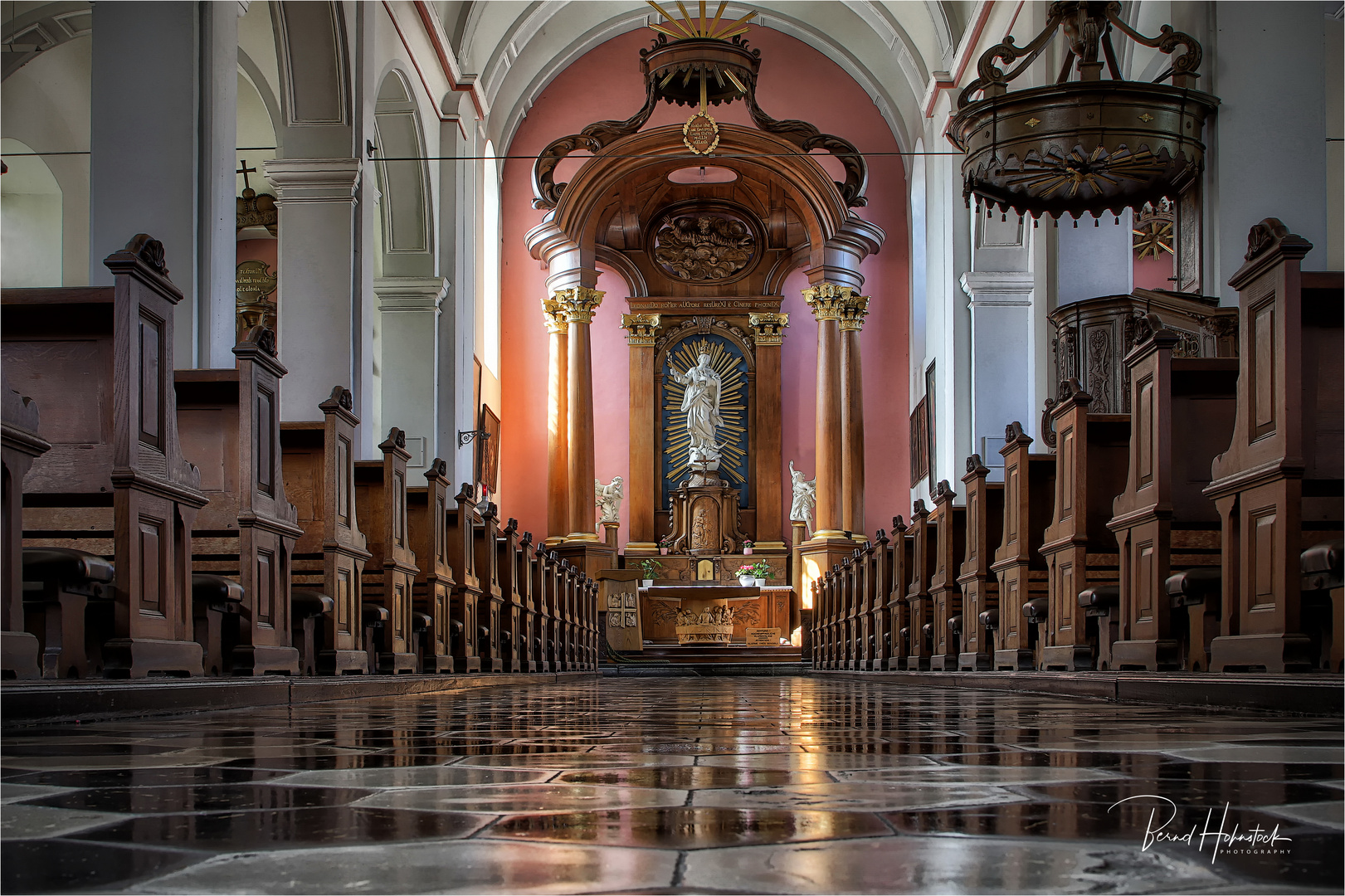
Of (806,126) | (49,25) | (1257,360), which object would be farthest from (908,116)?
(1257,360)

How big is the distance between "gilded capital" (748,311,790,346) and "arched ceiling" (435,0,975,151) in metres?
3.01

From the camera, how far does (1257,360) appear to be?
3.94 m

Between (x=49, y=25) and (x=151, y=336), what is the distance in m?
9.51

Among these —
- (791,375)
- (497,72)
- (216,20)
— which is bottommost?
(791,375)

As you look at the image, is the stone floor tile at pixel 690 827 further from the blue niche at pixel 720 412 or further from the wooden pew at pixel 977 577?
the blue niche at pixel 720 412

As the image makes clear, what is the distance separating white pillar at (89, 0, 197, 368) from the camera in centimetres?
730

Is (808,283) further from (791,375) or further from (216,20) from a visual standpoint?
(216,20)

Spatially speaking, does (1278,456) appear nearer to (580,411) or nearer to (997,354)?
(997,354)

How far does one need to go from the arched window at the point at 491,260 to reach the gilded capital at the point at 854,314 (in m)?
4.58

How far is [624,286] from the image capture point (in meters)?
18.1

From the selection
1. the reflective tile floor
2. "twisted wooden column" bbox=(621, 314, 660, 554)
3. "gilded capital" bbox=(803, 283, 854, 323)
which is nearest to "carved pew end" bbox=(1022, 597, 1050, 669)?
the reflective tile floor

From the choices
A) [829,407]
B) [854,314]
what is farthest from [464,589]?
[854,314]

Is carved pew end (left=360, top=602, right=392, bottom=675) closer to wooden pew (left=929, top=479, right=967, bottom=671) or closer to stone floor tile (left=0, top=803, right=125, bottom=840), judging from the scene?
wooden pew (left=929, top=479, right=967, bottom=671)

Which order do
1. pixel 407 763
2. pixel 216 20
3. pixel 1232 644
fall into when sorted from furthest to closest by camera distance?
1. pixel 216 20
2. pixel 1232 644
3. pixel 407 763
